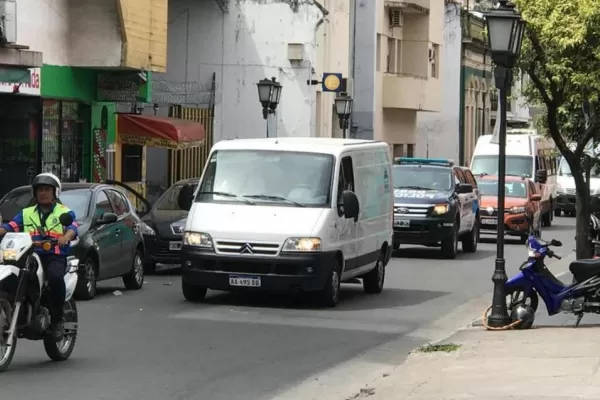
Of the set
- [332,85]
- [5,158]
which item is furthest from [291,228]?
[332,85]

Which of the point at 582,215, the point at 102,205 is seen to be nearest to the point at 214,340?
the point at 102,205

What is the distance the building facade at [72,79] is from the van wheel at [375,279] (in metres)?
8.31

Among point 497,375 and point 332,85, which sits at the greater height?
point 332,85

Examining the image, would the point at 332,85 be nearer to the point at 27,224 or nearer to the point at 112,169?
the point at 112,169

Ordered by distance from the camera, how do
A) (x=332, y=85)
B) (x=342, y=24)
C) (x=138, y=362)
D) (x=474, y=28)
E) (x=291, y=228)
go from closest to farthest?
(x=138, y=362), (x=291, y=228), (x=332, y=85), (x=342, y=24), (x=474, y=28)

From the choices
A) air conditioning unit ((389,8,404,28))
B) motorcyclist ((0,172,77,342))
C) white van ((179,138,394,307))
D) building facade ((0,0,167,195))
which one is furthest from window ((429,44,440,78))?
motorcyclist ((0,172,77,342))

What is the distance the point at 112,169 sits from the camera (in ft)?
104

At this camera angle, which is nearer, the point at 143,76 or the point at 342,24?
the point at 143,76

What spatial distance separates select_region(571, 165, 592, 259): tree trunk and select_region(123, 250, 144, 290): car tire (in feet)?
23.2

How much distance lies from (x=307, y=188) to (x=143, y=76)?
13.4 m

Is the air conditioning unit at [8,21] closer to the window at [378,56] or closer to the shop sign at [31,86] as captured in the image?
the shop sign at [31,86]

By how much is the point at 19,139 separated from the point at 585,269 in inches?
604

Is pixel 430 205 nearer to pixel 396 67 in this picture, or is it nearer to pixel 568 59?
pixel 568 59

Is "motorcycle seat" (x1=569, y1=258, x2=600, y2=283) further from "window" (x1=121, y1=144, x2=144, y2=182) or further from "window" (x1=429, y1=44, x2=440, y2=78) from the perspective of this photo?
"window" (x1=429, y1=44, x2=440, y2=78)
